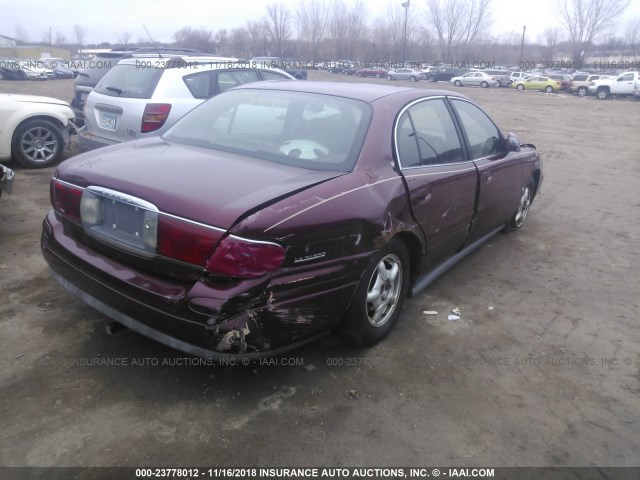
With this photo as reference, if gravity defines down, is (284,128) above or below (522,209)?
above

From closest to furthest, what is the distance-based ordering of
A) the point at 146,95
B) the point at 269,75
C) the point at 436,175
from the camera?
1. the point at 436,175
2. the point at 146,95
3. the point at 269,75

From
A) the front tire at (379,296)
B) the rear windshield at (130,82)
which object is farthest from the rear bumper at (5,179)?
the front tire at (379,296)

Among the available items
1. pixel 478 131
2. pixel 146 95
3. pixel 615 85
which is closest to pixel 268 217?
pixel 478 131

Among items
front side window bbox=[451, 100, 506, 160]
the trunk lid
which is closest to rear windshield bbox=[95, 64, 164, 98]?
the trunk lid

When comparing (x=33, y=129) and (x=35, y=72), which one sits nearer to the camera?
(x=33, y=129)

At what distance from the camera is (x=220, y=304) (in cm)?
236

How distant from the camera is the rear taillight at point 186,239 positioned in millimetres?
2373

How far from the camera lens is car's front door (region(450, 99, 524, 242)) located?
430 centimetres

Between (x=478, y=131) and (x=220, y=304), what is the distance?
10.1 feet

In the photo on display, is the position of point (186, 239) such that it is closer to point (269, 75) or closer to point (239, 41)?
point (269, 75)

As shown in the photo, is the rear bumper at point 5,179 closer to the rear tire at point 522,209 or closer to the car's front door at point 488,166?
Result: the car's front door at point 488,166

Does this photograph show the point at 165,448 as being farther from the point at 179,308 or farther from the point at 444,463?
the point at 444,463

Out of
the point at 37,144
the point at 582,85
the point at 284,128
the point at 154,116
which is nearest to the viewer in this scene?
the point at 284,128

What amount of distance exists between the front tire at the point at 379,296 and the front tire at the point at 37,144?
6.48 metres
